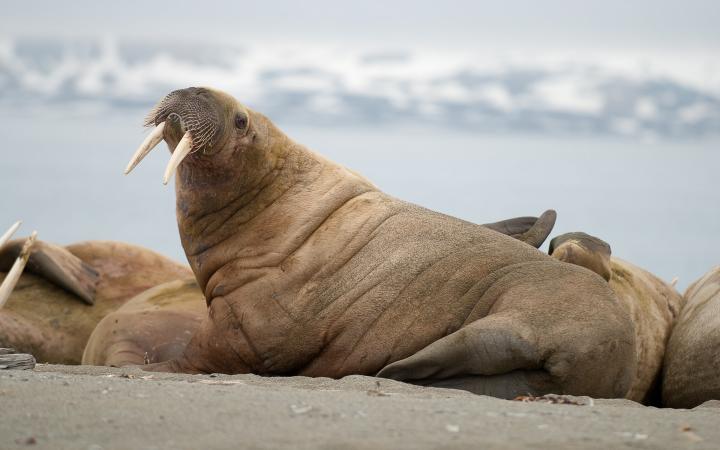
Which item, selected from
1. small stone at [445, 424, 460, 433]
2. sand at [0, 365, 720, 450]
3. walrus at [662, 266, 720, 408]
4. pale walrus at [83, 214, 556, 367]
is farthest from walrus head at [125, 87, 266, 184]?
small stone at [445, 424, 460, 433]

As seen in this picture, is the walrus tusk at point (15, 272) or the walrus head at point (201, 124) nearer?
the walrus head at point (201, 124)

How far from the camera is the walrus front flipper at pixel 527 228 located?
26.4ft

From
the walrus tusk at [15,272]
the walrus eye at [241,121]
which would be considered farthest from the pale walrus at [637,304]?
the walrus tusk at [15,272]

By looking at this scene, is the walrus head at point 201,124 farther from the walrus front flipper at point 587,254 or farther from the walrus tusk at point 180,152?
the walrus front flipper at point 587,254

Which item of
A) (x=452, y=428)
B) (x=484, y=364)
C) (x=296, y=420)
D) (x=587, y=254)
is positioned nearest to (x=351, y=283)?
(x=484, y=364)

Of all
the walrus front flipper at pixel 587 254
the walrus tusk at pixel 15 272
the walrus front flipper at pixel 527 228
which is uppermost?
the walrus front flipper at pixel 527 228

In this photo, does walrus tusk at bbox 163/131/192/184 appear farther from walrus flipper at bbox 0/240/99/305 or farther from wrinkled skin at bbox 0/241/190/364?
walrus flipper at bbox 0/240/99/305

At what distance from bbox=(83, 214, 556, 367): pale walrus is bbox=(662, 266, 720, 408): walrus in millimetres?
1019

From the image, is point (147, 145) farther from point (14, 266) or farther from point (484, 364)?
point (14, 266)

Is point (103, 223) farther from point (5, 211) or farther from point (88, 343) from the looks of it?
point (88, 343)

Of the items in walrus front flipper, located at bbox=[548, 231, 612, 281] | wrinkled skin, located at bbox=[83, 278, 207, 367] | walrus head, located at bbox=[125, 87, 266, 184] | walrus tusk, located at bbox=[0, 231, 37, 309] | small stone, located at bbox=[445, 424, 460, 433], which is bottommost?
wrinkled skin, located at bbox=[83, 278, 207, 367]

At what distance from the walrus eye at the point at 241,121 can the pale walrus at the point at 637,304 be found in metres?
1.99

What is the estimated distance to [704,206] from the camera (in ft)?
A: 290

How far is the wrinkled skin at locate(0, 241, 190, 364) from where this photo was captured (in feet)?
31.2
